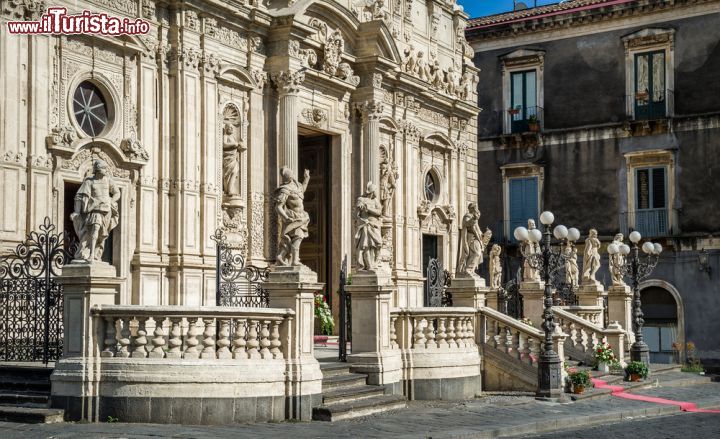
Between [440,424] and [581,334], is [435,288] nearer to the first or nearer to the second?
[581,334]

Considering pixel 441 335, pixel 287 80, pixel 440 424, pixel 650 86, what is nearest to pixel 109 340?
pixel 440 424

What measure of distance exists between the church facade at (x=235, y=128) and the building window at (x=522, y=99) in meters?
7.19

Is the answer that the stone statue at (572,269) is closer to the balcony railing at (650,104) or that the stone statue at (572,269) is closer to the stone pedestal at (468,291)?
the balcony railing at (650,104)

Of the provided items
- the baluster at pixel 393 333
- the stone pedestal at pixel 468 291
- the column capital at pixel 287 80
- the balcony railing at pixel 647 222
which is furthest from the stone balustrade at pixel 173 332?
the balcony railing at pixel 647 222

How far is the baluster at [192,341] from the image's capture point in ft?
46.1

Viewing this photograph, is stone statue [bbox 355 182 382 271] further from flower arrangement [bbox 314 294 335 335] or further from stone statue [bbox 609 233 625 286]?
stone statue [bbox 609 233 625 286]

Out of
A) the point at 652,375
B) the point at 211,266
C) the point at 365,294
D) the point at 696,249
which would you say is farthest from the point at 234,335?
the point at 696,249

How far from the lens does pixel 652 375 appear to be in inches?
1025

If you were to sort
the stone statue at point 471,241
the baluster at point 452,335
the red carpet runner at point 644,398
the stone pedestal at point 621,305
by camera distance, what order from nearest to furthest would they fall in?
the baluster at point 452,335 → the red carpet runner at point 644,398 → the stone statue at point 471,241 → the stone pedestal at point 621,305

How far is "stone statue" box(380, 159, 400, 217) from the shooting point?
88.8 feet

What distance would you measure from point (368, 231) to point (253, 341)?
3.65 meters

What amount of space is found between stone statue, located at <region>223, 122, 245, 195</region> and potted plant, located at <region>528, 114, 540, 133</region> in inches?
687

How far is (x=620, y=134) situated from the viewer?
3656cm

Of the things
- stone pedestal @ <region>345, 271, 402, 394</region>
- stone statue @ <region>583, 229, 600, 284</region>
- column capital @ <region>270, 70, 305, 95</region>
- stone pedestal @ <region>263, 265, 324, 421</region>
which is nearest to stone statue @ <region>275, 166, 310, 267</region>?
stone pedestal @ <region>263, 265, 324, 421</region>
